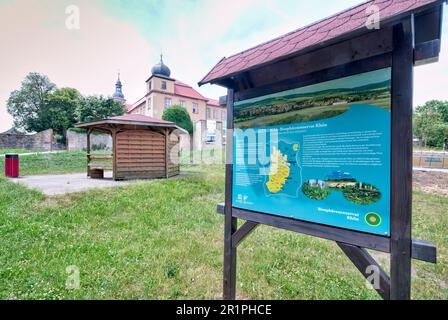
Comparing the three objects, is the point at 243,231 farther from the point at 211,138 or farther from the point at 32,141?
the point at 32,141

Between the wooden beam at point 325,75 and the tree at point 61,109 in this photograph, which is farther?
the tree at point 61,109

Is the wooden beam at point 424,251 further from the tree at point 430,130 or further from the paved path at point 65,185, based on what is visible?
the tree at point 430,130

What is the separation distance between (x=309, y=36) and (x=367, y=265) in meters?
1.71

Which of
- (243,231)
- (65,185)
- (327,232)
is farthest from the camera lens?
(65,185)

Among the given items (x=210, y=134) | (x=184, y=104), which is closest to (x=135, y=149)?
(x=210, y=134)

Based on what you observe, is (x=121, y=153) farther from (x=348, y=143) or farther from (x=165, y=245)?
(x=348, y=143)

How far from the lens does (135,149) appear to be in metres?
9.48

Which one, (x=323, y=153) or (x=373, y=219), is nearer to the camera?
(x=373, y=219)

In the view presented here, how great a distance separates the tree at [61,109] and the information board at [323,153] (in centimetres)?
3414

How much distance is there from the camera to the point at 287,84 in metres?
1.92

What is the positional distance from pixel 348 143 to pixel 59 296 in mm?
3137

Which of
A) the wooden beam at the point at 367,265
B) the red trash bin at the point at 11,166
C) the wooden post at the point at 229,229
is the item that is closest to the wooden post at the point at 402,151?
the wooden beam at the point at 367,265

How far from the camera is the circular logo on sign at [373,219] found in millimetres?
1438
